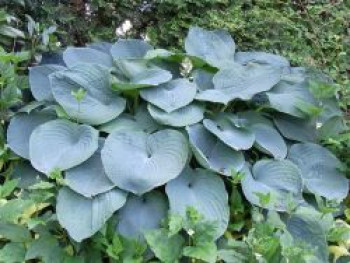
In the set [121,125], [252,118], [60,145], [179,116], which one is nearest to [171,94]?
[179,116]

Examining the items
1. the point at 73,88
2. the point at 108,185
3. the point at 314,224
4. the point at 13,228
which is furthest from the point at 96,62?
the point at 314,224

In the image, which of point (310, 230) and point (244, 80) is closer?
point (310, 230)

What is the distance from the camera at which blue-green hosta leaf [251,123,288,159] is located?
205cm

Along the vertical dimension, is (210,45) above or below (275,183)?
above

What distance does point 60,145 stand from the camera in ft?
6.34

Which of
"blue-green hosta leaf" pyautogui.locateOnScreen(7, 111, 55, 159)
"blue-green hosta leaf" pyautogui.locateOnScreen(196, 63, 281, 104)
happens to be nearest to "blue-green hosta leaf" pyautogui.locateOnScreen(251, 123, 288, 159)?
"blue-green hosta leaf" pyautogui.locateOnScreen(196, 63, 281, 104)

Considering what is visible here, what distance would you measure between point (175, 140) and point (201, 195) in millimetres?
210

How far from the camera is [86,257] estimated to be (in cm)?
180

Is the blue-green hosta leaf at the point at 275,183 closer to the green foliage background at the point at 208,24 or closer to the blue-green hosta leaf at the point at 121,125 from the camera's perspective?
the blue-green hosta leaf at the point at 121,125

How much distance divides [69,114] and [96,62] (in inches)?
14.3

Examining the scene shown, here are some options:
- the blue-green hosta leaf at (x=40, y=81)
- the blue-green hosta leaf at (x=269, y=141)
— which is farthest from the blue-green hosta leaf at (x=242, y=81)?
the blue-green hosta leaf at (x=40, y=81)

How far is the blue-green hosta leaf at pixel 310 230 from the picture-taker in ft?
6.06

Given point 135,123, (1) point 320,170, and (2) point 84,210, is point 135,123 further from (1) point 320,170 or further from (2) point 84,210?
(1) point 320,170

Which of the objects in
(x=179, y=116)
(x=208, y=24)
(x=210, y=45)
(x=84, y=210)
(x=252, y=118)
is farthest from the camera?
(x=208, y=24)
